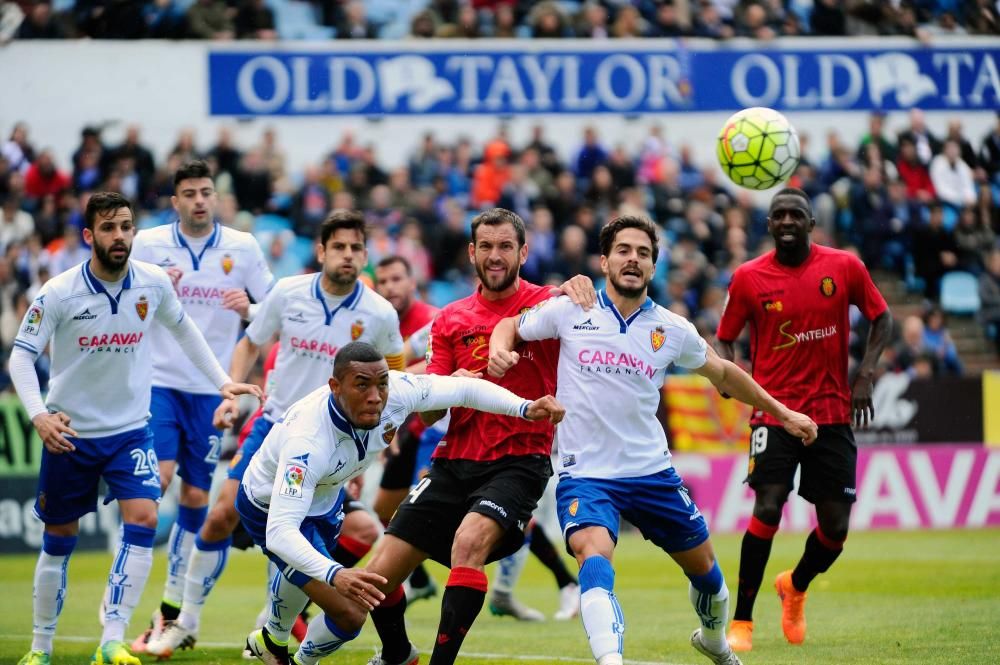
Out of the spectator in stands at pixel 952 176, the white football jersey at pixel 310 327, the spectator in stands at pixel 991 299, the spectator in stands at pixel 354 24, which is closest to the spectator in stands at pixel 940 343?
the spectator in stands at pixel 991 299

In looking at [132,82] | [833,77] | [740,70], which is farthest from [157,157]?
[833,77]

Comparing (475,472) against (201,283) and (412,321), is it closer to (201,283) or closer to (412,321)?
(201,283)

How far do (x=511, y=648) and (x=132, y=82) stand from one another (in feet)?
53.3

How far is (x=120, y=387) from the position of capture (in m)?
9.18

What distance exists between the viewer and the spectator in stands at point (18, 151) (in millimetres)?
21484

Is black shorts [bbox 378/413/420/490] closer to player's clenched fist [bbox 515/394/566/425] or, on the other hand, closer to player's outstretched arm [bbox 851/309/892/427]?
player's outstretched arm [bbox 851/309/892/427]

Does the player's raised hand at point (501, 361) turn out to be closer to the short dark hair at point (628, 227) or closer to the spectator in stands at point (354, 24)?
the short dark hair at point (628, 227)

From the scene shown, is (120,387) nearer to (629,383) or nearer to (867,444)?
(629,383)

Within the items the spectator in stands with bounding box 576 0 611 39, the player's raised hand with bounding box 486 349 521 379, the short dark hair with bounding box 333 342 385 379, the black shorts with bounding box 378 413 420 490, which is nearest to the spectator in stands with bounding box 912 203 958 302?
the spectator in stands with bounding box 576 0 611 39

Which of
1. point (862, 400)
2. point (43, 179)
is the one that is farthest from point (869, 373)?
point (43, 179)

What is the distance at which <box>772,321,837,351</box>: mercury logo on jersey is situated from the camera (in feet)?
33.1

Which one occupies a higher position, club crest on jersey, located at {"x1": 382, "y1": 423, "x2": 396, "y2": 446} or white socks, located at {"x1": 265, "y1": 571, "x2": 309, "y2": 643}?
club crest on jersey, located at {"x1": 382, "y1": 423, "x2": 396, "y2": 446}

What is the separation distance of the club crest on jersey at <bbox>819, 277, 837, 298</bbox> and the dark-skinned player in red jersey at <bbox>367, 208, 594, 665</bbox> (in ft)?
8.10

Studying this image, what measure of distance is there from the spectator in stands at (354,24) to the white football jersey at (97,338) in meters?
15.6
